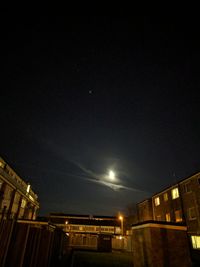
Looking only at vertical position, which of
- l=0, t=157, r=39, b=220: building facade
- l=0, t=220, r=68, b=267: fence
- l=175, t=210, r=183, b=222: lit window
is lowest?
l=0, t=220, r=68, b=267: fence

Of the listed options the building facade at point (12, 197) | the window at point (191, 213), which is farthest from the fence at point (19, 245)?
the window at point (191, 213)

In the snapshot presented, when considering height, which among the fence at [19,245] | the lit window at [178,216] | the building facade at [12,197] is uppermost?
the building facade at [12,197]

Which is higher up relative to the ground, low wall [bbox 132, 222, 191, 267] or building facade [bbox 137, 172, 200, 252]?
A: building facade [bbox 137, 172, 200, 252]

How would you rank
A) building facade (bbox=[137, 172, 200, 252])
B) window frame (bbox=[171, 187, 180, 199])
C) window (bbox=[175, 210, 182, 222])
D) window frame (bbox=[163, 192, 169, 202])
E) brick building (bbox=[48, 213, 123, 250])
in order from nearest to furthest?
1. building facade (bbox=[137, 172, 200, 252])
2. window (bbox=[175, 210, 182, 222])
3. window frame (bbox=[171, 187, 180, 199])
4. window frame (bbox=[163, 192, 169, 202])
5. brick building (bbox=[48, 213, 123, 250])

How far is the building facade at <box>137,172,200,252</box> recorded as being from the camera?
21.6m

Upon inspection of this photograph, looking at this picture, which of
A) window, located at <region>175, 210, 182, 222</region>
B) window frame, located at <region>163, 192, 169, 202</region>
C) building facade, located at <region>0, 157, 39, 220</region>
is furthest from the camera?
window frame, located at <region>163, 192, 169, 202</region>

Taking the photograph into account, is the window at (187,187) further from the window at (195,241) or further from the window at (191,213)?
the window at (195,241)

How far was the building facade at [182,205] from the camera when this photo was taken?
70.9ft

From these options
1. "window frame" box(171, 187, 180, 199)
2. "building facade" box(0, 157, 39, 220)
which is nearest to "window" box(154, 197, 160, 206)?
"window frame" box(171, 187, 180, 199)

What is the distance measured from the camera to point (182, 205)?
24.3 m

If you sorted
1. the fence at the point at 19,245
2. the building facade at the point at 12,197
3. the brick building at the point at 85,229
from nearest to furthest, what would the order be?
the fence at the point at 19,245, the building facade at the point at 12,197, the brick building at the point at 85,229

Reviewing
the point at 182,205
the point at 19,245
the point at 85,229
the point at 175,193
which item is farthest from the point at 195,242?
the point at 85,229

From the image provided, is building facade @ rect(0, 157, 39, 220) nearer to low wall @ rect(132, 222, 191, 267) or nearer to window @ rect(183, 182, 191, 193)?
low wall @ rect(132, 222, 191, 267)

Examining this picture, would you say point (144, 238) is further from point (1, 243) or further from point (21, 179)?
point (21, 179)
